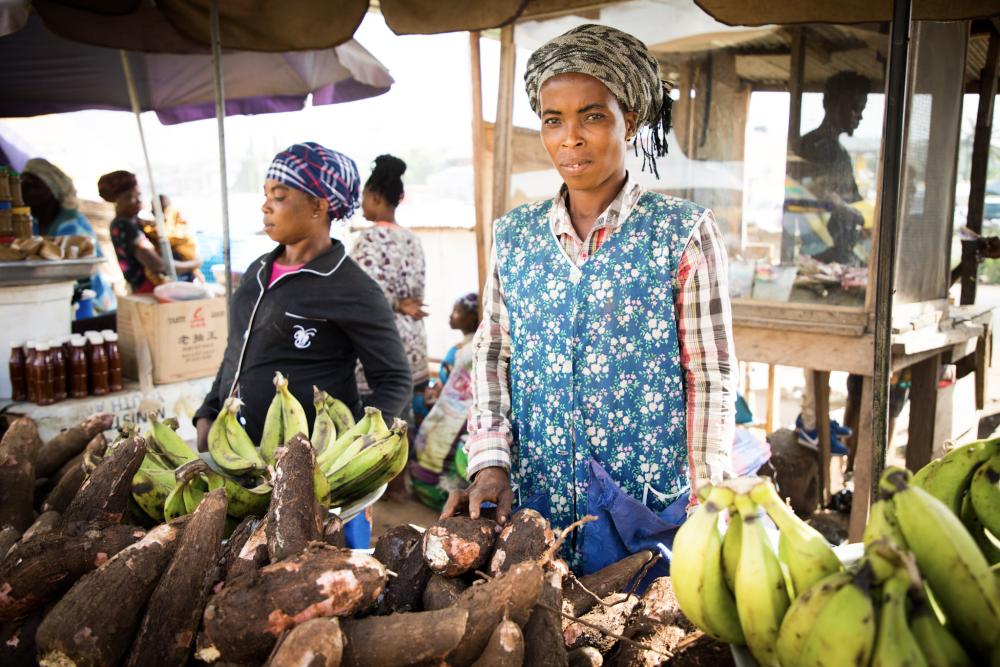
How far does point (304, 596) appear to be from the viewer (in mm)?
1164

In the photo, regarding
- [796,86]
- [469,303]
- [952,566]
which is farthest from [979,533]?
[469,303]

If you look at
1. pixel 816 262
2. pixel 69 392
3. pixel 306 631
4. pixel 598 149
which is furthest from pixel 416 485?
pixel 306 631

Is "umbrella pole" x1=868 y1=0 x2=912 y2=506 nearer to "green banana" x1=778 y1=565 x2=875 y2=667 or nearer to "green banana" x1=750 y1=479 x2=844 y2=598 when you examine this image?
"green banana" x1=750 y1=479 x2=844 y2=598

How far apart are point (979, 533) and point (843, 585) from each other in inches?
18.5

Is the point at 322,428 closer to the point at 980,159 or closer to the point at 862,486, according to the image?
the point at 862,486

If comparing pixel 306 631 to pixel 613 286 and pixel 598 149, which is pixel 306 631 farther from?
pixel 598 149

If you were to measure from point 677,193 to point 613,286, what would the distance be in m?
2.93

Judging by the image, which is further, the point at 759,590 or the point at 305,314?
the point at 305,314

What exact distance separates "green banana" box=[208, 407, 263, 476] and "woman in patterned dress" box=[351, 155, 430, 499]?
9.04 feet

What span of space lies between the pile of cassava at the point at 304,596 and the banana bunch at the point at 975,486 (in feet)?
1.70

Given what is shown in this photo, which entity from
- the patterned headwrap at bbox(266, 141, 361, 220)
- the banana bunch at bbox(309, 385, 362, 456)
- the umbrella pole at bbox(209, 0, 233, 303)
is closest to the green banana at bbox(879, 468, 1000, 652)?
the banana bunch at bbox(309, 385, 362, 456)

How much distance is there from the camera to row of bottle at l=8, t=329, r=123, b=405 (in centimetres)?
392

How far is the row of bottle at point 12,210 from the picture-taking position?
414 cm

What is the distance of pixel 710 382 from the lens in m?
1.89
